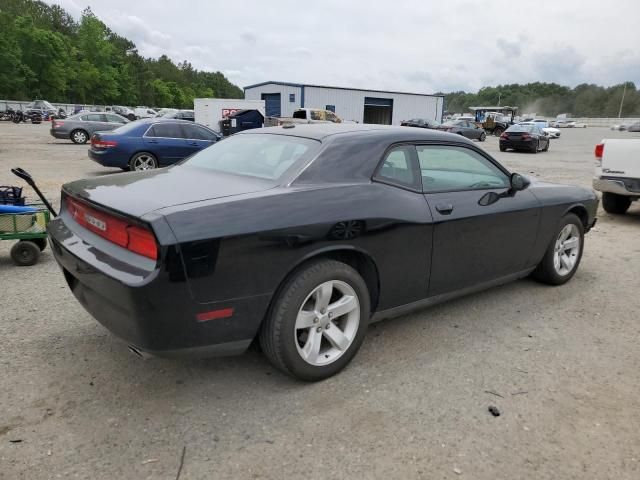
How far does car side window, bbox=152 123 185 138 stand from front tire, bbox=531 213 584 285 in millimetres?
9437

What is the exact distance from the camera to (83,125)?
802 inches

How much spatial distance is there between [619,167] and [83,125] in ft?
64.8

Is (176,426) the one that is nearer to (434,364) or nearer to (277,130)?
(434,364)

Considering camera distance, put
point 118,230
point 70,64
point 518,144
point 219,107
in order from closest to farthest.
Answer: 1. point 118,230
2. point 518,144
3. point 219,107
4. point 70,64

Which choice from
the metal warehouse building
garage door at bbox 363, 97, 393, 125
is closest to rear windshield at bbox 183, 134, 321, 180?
the metal warehouse building

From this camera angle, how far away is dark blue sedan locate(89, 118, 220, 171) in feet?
36.2

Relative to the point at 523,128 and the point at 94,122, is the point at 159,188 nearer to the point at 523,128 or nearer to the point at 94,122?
the point at 94,122

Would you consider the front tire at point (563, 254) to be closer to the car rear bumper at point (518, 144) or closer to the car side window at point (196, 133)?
the car side window at point (196, 133)

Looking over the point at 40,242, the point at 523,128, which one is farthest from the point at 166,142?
the point at 523,128

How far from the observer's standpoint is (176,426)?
249 centimetres

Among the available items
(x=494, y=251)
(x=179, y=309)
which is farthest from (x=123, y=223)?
(x=494, y=251)

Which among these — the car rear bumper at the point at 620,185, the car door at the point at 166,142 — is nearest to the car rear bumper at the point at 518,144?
the car rear bumper at the point at 620,185

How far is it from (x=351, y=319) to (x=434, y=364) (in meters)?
0.66

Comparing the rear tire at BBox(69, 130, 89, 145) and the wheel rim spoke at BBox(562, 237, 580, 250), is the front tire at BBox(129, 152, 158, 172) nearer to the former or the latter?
the wheel rim spoke at BBox(562, 237, 580, 250)
